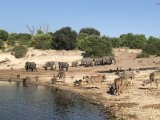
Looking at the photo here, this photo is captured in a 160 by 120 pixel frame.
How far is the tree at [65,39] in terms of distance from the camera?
9788 cm

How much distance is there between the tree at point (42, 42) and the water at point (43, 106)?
41696 mm

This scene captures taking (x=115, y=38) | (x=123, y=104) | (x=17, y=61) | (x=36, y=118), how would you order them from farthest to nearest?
(x=115, y=38)
(x=17, y=61)
(x=123, y=104)
(x=36, y=118)

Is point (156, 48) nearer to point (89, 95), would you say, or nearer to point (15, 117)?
point (89, 95)

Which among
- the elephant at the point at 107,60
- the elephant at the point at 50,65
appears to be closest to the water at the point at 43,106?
the elephant at the point at 50,65

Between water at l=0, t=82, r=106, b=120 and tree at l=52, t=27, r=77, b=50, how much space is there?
39347mm

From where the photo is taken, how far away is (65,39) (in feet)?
319

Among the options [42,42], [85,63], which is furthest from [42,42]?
[85,63]

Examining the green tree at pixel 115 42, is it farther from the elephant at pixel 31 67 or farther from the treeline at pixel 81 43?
the elephant at pixel 31 67

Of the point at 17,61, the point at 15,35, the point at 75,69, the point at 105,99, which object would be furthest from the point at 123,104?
the point at 15,35

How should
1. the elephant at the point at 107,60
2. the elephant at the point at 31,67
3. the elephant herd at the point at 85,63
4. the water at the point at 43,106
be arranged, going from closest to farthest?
the water at the point at 43,106 → the elephant at the point at 31,67 → the elephant herd at the point at 85,63 → the elephant at the point at 107,60

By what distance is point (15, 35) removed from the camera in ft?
409

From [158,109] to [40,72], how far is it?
42333 millimetres

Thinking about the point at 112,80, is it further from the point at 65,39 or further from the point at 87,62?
the point at 65,39

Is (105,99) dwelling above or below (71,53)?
below
